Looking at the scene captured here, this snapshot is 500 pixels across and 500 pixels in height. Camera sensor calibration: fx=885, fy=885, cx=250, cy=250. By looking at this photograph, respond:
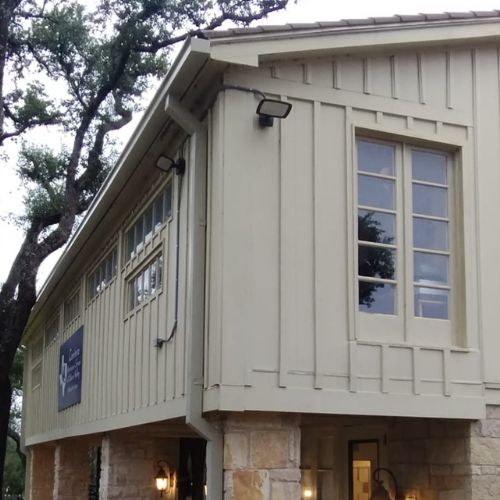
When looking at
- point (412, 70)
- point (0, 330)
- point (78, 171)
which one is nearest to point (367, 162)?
point (412, 70)

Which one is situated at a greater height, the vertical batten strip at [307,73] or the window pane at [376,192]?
the vertical batten strip at [307,73]

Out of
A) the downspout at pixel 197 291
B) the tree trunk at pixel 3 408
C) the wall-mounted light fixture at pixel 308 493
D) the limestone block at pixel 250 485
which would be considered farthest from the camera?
the tree trunk at pixel 3 408

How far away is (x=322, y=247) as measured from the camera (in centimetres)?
739

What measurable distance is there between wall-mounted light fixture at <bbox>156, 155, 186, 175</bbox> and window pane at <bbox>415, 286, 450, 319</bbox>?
238cm

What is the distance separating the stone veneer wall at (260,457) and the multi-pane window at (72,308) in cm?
789

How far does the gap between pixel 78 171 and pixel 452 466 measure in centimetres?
1313

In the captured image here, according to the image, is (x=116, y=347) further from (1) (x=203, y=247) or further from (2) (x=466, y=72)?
(2) (x=466, y=72)

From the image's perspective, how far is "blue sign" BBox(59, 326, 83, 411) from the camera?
13.3m

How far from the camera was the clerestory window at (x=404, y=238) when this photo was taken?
7.63 metres

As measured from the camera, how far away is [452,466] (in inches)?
305

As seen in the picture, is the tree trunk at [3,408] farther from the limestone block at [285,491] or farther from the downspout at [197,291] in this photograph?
the limestone block at [285,491]

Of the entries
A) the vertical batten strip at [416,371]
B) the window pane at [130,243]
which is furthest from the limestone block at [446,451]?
the window pane at [130,243]

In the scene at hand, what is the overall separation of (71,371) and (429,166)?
7886mm

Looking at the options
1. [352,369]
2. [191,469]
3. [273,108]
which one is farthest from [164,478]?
[273,108]
